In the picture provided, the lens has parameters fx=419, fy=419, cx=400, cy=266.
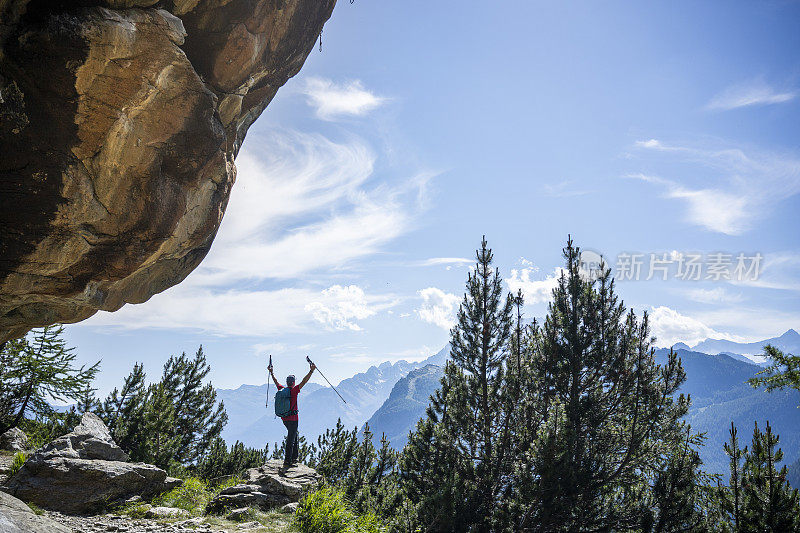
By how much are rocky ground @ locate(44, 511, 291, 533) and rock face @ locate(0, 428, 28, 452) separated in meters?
10.9

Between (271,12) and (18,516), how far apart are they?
39.8ft

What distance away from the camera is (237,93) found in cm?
1213

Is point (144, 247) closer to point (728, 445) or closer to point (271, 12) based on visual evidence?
point (271, 12)

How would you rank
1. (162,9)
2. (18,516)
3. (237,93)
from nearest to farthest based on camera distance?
(18,516) < (162,9) < (237,93)

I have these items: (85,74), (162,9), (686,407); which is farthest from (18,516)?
(686,407)

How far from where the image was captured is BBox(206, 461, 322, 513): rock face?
11422mm

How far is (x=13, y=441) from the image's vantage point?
55.8 feet

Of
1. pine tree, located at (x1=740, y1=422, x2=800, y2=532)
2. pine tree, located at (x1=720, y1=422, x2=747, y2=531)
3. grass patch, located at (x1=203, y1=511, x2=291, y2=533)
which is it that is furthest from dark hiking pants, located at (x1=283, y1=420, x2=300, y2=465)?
pine tree, located at (x1=740, y1=422, x2=800, y2=532)

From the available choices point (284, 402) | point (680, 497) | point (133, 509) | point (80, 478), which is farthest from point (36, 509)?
point (680, 497)

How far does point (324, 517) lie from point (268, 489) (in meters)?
3.24

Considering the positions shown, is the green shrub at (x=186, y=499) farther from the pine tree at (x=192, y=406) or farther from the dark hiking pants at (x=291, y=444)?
the pine tree at (x=192, y=406)

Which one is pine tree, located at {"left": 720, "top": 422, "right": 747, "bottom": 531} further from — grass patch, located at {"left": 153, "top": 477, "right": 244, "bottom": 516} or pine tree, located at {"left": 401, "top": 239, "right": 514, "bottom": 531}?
grass patch, located at {"left": 153, "top": 477, "right": 244, "bottom": 516}

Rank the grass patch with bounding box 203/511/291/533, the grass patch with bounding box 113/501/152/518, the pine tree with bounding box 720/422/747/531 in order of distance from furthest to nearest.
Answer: the pine tree with bounding box 720/422/747/531 < the grass patch with bounding box 113/501/152/518 < the grass patch with bounding box 203/511/291/533

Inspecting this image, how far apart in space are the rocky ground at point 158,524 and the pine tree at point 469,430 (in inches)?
180
